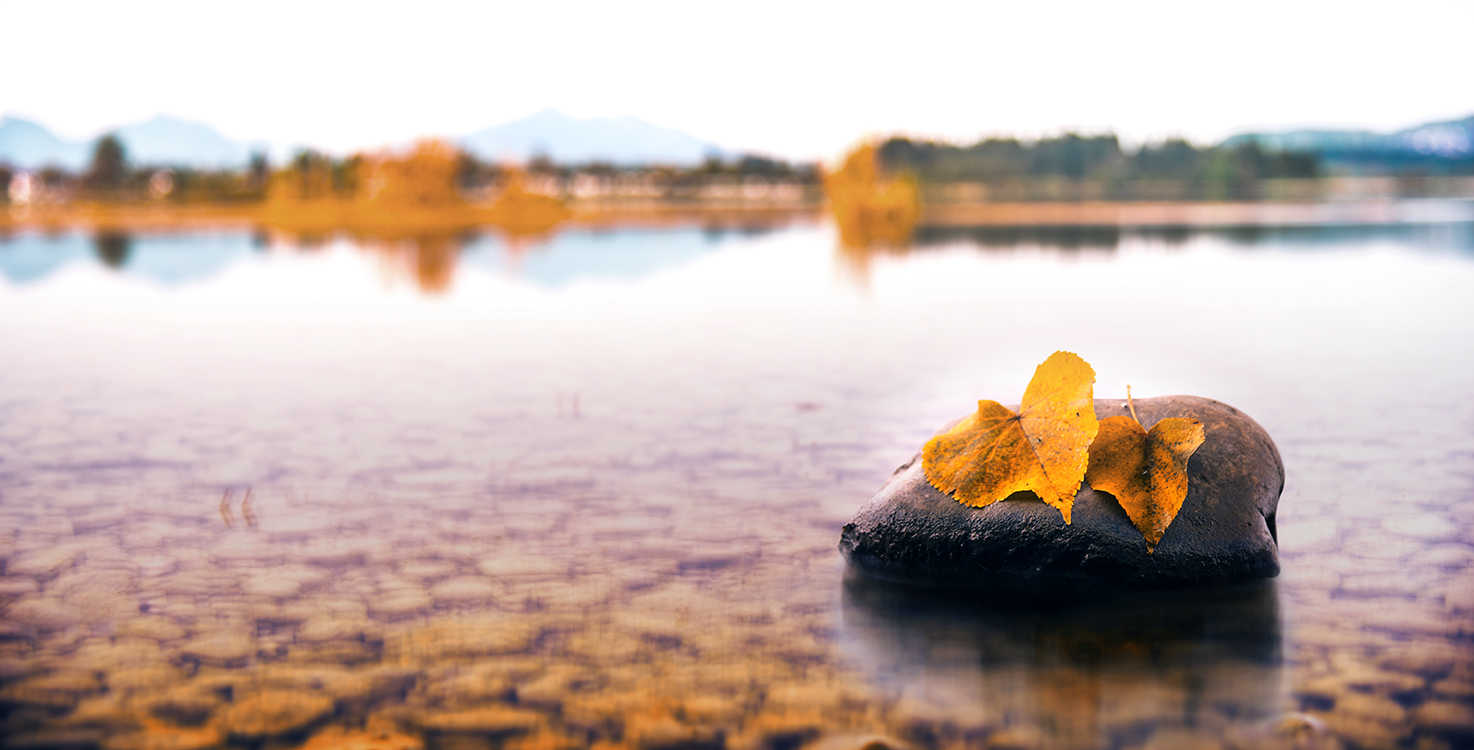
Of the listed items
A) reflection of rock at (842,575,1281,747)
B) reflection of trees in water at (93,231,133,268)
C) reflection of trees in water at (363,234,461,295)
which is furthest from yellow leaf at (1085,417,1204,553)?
reflection of trees in water at (93,231,133,268)

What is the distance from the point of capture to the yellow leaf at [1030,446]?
15.0 feet

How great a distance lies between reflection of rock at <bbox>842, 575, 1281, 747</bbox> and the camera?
3453 millimetres

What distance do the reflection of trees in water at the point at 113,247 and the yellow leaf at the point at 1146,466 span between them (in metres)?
24.6

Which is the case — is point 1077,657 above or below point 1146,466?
below

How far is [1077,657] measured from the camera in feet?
12.8

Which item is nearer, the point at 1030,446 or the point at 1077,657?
the point at 1077,657

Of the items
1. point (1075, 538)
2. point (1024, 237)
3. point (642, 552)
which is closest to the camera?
point (1075, 538)

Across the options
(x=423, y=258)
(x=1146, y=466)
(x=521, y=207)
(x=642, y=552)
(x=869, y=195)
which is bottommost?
(x=642, y=552)

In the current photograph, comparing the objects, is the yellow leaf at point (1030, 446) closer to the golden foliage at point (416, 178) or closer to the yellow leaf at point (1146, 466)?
the yellow leaf at point (1146, 466)

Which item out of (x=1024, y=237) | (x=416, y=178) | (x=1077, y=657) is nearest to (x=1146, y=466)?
(x=1077, y=657)

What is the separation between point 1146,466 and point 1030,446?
1.59 feet

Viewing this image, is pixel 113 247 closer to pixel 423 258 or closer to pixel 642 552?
pixel 423 258

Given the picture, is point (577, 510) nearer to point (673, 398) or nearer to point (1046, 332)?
point (673, 398)

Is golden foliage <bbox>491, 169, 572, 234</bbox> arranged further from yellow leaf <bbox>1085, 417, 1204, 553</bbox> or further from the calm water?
yellow leaf <bbox>1085, 417, 1204, 553</bbox>
